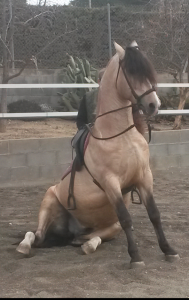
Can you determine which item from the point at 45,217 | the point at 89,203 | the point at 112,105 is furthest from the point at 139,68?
the point at 45,217

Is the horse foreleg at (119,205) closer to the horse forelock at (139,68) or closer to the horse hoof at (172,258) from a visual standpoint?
the horse hoof at (172,258)

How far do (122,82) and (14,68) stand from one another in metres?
6.68

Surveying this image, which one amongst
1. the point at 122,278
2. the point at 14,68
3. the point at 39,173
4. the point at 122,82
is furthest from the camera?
the point at 14,68

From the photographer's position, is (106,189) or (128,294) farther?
(106,189)

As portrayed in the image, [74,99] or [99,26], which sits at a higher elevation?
[99,26]

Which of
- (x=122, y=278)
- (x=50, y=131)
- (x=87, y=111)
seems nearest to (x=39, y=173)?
(x=50, y=131)

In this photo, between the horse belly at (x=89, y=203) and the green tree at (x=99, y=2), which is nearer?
the horse belly at (x=89, y=203)

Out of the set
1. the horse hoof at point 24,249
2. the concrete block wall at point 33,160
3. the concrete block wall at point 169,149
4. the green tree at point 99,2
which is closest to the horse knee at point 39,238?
the horse hoof at point 24,249

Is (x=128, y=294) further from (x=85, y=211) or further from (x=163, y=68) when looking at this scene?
(x=163, y=68)

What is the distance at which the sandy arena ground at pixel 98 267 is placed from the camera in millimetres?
3424

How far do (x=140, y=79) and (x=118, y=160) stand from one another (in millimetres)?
768

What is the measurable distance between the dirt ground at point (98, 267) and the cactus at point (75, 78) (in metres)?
4.23

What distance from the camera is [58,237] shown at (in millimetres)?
4922

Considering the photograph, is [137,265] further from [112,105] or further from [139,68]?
[139,68]
